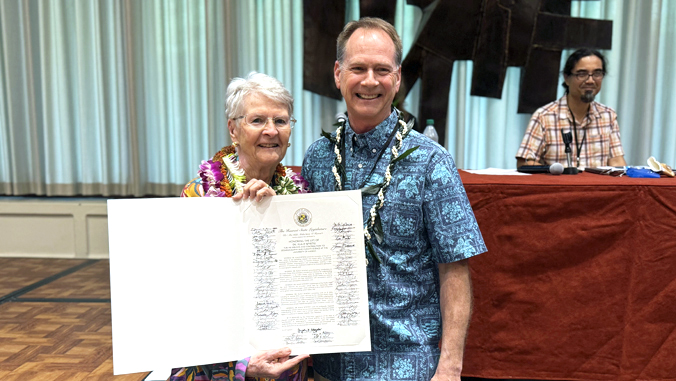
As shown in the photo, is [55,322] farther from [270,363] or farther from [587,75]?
[587,75]

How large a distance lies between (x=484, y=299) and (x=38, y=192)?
14.6 ft

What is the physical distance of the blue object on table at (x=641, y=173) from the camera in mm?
2178

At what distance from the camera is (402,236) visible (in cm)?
117

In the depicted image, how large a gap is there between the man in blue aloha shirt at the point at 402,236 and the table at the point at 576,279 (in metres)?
0.93

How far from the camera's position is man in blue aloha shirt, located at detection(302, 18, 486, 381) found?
1138mm

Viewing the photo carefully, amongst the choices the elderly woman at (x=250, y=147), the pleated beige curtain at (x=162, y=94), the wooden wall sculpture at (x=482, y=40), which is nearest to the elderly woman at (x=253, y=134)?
the elderly woman at (x=250, y=147)

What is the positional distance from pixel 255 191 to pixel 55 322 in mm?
2686

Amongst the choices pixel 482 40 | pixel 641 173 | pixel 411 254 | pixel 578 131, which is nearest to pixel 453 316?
pixel 411 254

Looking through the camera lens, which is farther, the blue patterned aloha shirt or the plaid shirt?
the plaid shirt

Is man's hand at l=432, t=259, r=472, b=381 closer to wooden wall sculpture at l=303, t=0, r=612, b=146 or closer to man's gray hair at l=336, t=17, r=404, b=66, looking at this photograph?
man's gray hair at l=336, t=17, r=404, b=66

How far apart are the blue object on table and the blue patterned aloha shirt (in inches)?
58.4

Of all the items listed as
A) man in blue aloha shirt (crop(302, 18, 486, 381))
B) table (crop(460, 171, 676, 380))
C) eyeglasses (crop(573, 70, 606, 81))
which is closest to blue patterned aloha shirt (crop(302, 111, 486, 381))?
man in blue aloha shirt (crop(302, 18, 486, 381))

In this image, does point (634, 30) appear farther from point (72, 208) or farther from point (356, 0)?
point (72, 208)

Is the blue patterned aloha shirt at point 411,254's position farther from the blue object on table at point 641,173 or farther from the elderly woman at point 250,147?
the blue object on table at point 641,173
